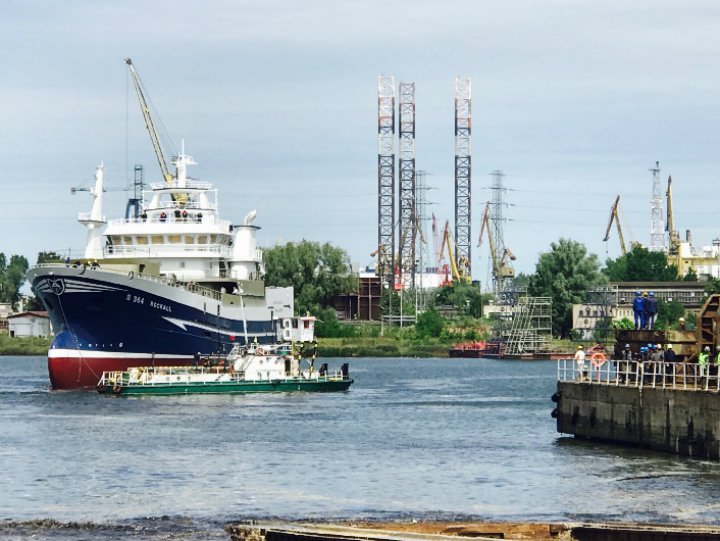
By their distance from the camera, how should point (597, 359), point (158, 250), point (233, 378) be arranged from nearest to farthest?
point (597, 359) → point (233, 378) → point (158, 250)

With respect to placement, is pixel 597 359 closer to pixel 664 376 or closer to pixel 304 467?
pixel 664 376

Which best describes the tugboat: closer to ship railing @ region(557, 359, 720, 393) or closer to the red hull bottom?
the red hull bottom

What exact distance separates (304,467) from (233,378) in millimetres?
35648

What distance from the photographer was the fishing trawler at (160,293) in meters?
97.5

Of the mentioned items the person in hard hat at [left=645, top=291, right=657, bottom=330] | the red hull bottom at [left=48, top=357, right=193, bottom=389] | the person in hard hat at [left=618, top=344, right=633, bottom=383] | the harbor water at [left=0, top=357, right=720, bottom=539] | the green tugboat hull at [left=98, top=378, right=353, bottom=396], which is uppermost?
the person in hard hat at [left=645, top=291, right=657, bottom=330]

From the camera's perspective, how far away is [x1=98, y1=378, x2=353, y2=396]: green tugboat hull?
90875 millimetres

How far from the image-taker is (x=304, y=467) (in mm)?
57781

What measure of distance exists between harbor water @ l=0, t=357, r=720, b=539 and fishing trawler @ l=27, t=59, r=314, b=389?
19.4 ft

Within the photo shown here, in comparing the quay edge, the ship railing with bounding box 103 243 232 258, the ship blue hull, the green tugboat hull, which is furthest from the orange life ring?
the ship railing with bounding box 103 243 232 258

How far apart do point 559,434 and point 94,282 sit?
37895mm

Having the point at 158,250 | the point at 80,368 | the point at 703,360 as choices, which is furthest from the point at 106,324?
the point at 703,360

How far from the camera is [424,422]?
79.1 metres

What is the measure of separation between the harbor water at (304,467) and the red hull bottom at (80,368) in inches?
200

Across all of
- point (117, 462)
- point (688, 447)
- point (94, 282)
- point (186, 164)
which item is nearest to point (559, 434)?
point (688, 447)
